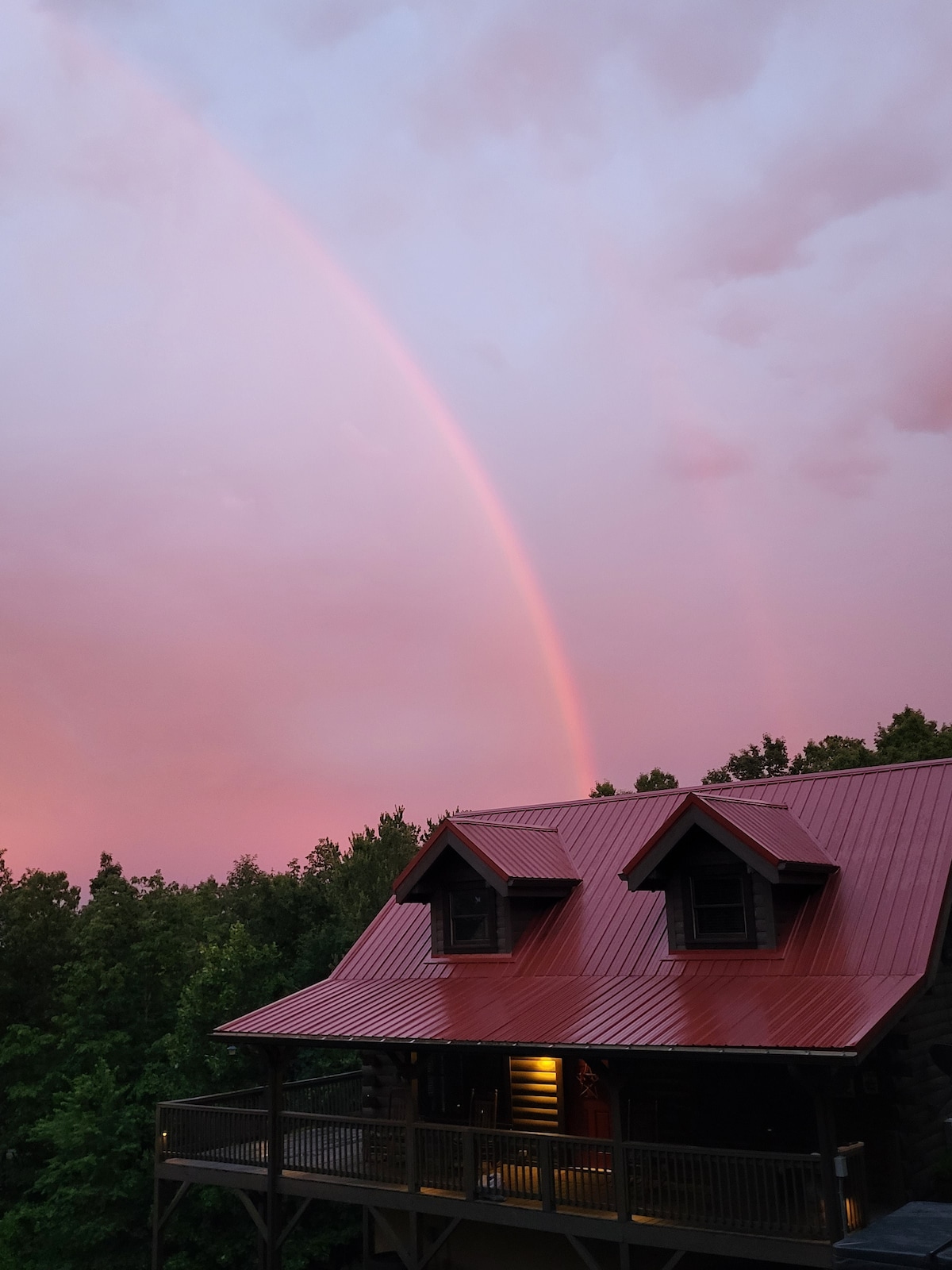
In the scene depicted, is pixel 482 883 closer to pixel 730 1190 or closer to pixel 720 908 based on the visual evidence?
pixel 720 908

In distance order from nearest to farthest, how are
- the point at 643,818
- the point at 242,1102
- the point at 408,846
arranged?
the point at 643,818 → the point at 242,1102 → the point at 408,846

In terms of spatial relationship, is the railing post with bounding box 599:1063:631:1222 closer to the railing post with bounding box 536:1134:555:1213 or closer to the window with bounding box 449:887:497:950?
the railing post with bounding box 536:1134:555:1213

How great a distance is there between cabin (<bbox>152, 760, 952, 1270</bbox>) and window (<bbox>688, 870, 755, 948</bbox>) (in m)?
0.04

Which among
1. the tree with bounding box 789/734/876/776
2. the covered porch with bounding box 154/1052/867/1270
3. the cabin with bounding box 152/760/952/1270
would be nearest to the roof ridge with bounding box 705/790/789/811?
the cabin with bounding box 152/760/952/1270

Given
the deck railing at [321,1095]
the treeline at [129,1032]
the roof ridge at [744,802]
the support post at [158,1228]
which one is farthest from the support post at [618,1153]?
the treeline at [129,1032]

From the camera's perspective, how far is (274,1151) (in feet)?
65.4

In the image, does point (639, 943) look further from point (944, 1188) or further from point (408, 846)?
point (408, 846)

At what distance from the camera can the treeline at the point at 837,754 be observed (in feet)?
A: 151

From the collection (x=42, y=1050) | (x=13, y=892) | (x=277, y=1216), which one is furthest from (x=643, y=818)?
(x=13, y=892)

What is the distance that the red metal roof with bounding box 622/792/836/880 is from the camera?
55.3ft

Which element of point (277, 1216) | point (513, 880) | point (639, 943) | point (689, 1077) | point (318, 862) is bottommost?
point (277, 1216)

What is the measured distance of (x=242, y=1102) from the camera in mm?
26266

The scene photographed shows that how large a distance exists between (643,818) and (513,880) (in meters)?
3.72

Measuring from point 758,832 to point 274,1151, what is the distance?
10.7 meters
